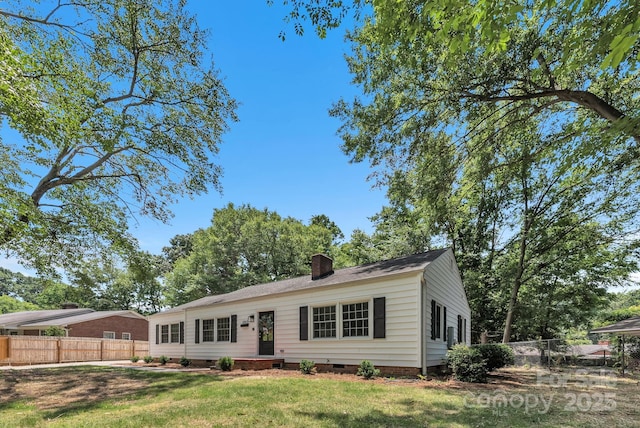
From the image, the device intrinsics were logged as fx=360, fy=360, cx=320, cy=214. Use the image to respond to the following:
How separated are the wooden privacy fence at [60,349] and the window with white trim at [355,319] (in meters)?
18.1

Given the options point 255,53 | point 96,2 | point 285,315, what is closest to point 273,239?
point 285,315

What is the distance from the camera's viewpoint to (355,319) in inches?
470

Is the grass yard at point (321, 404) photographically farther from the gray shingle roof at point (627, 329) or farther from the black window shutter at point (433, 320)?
→ the gray shingle roof at point (627, 329)

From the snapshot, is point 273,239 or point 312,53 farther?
point 273,239

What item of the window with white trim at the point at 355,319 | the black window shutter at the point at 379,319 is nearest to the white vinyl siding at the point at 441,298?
the black window shutter at the point at 379,319

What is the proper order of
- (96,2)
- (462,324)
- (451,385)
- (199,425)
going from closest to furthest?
(199,425), (451,385), (96,2), (462,324)

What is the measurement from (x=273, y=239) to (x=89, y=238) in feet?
55.6

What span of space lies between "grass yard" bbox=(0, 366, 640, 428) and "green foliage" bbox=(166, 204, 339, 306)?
61.2 ft

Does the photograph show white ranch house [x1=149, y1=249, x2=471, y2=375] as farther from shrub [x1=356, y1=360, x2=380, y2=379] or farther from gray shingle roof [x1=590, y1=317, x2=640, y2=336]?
gray shingle roof [x1=590, y1=317, x2=640, y2=336]

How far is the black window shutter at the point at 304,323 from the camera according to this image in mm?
13102

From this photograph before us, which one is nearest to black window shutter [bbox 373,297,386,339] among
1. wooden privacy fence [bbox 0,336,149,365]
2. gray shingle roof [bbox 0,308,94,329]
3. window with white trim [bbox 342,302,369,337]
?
window with white trim [bbox 342,302,369,337]

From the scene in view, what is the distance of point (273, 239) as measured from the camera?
29578 millimetres

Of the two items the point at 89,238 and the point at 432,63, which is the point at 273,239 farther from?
the point at 432,63

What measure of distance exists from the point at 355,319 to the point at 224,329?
784cm
